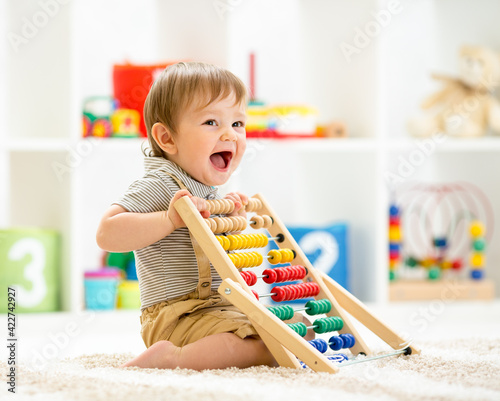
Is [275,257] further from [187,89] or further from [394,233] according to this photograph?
[394,233]

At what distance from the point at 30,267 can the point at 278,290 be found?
875mm

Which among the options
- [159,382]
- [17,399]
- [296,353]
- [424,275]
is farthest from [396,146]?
[17,399]

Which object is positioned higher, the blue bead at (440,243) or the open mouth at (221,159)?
the open mouth at (221,159)

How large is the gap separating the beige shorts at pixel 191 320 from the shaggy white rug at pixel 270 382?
0.23 feet

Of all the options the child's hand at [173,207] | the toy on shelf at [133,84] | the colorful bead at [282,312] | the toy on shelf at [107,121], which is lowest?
the colorful bead at [282,312]

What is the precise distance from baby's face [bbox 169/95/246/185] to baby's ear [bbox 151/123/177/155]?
0.4 inches

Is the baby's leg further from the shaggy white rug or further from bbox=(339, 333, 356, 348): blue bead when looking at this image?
bbox=(339, 333, 356, 348): blue bead

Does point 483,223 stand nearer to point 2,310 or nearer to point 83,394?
point 2,310

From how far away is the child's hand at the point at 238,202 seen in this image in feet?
4.03

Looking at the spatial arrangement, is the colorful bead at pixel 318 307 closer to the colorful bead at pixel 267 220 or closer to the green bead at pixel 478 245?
the colorful bead at pixel 267 220

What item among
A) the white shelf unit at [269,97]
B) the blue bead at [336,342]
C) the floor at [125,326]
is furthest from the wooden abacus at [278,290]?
the white shelf unit at [269,97]

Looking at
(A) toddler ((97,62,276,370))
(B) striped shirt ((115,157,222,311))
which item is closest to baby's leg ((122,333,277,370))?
(A) toddler ((97,62,276,370))

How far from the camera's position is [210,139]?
4.02 ft

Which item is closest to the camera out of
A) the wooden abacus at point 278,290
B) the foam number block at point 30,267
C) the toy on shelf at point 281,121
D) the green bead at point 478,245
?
the wooden abacus at point 278,290
